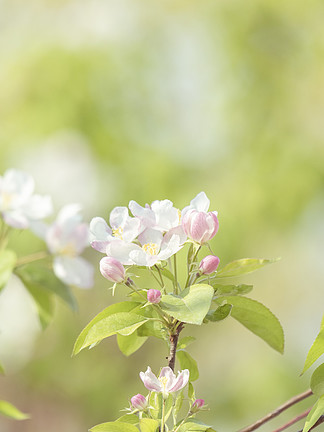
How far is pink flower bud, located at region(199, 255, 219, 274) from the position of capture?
0.50 meters

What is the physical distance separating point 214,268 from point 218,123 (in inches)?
139

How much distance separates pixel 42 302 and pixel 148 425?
38 centimetres

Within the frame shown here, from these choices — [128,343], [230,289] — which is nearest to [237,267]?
[230,289]

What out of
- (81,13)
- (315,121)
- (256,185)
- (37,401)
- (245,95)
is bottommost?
(37,401)

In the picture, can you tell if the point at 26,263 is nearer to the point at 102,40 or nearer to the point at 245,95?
the point at 245,95

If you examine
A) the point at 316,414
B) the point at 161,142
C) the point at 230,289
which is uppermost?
the point at 161,142

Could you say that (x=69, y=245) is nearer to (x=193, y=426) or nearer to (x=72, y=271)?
(x=72, y=271)

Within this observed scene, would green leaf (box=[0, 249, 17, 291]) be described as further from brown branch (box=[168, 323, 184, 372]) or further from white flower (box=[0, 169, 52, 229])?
brown branch (box=[168, 323, 184, 372])

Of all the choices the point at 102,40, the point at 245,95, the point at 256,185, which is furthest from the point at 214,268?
the point at 102,40

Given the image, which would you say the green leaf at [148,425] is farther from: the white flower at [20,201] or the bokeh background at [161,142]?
the bokeh background at [161,142]

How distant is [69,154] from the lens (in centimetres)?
399

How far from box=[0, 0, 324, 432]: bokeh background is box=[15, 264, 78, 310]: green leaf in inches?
106

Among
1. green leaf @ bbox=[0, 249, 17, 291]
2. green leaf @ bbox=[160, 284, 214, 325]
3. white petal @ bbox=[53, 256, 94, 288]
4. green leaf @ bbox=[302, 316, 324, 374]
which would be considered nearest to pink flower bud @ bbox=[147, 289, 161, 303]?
green leaf @ bbox=[160, 284, 214, 325]

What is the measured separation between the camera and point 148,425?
0.46m
